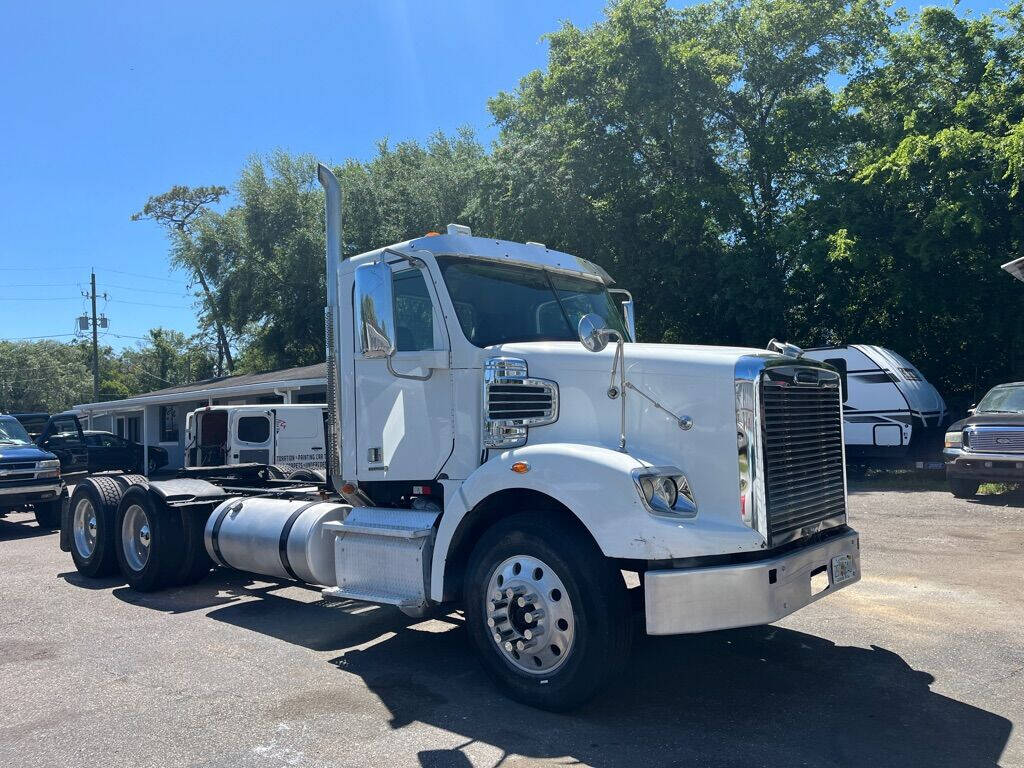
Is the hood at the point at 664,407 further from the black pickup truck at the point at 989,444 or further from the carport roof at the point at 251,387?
the carport roof at the point at 251,387

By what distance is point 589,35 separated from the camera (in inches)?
999

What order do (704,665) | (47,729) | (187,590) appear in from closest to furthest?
(47,729), (704,665), (187,590)

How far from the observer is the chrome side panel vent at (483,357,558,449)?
5.25 meters

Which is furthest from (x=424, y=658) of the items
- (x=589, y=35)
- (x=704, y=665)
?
(x=589, y=35)

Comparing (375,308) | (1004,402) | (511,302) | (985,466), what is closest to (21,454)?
(375,308)

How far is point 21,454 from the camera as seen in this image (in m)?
13.1

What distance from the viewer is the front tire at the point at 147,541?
8039 millimetres

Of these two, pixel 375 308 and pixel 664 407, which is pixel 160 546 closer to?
pixel 375 308

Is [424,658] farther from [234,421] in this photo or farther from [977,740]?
[234,421]

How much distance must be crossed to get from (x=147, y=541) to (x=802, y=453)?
6304 millimetres

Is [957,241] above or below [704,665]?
above

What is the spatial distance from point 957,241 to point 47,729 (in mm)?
20364

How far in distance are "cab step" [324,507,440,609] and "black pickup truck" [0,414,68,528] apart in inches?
332

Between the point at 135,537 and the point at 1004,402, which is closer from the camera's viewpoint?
the point at 135,537
